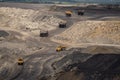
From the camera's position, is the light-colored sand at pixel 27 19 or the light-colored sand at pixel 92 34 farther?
the light-colored sand at pixel 27 19

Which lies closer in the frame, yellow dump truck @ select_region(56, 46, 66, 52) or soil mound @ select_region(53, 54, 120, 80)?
soil mound @ select_region(53, 54, 120, 80)

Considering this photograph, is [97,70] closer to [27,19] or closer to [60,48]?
[60,48]

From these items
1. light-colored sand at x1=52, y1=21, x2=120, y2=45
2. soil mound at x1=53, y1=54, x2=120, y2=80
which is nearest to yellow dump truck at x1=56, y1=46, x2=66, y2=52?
light-colored sand at x1=52, y1=21, x2=120, y2=45

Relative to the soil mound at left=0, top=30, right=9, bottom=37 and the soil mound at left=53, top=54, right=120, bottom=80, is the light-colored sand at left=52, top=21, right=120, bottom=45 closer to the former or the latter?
the soil mound at left=0, top=30, right=9, bottom=37

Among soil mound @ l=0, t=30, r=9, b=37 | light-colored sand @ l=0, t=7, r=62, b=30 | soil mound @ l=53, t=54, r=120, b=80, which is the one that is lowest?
light-colored sand @ l=0, t=7, r=62, b=30

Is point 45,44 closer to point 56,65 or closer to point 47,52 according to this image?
point 47,52

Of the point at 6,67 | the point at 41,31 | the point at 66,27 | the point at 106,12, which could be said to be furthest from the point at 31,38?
the point at 106,12

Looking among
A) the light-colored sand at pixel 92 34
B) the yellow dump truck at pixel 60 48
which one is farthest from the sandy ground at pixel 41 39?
the yellow dump truck at pixel 60 48

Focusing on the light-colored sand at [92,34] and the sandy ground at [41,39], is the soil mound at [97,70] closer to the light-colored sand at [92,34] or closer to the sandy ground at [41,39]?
the sandy ground at [41,39]

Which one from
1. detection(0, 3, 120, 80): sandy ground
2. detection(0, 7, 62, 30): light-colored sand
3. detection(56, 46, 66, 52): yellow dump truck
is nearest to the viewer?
detection(0, 3, 120, 80): sandy ground
